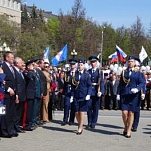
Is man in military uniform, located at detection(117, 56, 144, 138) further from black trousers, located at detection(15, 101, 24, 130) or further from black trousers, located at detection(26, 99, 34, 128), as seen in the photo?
black trousers, located at detection(15, 101, 24, 130)

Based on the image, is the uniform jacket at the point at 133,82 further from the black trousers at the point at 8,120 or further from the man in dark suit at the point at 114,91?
the man in dark suit at the point at 114,91

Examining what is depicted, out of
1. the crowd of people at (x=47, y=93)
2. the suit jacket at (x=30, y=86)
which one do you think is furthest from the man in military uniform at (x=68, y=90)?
the suit jacket at (x=30, y=86)

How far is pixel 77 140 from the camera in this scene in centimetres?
1080

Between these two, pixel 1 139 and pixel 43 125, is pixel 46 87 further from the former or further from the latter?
pixel 1 139

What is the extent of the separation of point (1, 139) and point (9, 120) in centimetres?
56

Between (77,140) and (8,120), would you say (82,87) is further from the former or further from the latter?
(8,120)

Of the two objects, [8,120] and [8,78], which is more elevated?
[8,78]

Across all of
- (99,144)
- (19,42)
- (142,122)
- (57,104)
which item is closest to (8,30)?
(19,42)

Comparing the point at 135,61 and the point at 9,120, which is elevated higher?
the point at 135,61

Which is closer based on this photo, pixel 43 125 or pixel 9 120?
pixel 9 120

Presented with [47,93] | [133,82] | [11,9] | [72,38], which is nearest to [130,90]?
[133,82]

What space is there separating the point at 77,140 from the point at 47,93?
3.57 metres

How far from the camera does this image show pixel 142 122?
15.0m

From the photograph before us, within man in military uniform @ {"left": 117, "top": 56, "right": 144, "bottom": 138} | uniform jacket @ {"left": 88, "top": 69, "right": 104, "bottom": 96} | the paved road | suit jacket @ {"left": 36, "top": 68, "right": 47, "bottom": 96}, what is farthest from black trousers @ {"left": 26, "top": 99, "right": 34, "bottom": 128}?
man in military uniform @ {"left": 117, "top": 56, "right": 144, "bottom": 138}
